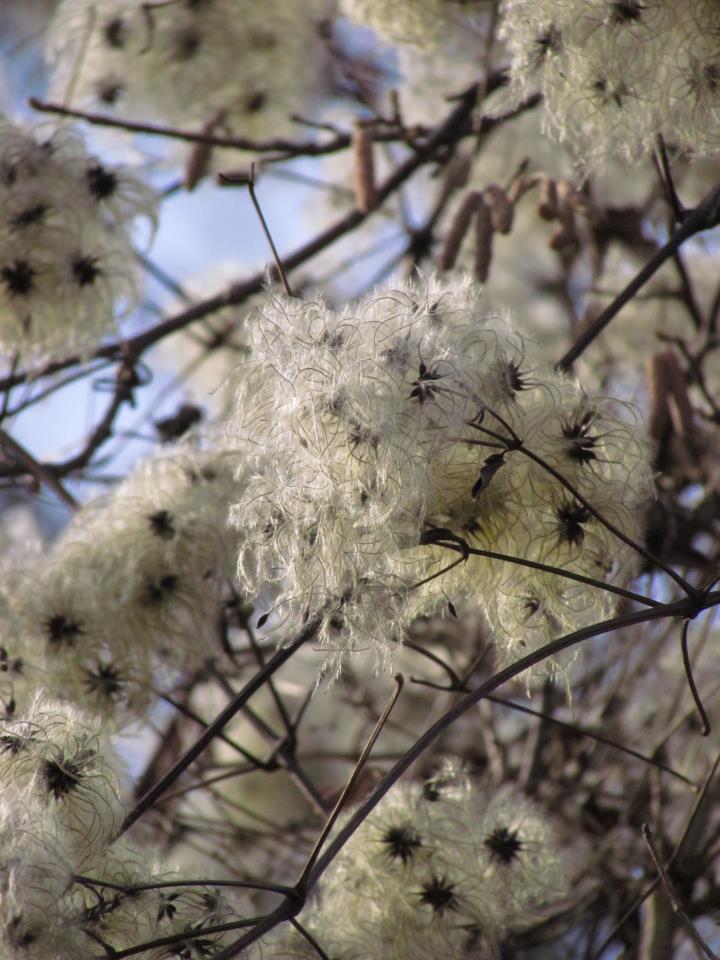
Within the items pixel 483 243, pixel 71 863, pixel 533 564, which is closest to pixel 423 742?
pixel 533 564

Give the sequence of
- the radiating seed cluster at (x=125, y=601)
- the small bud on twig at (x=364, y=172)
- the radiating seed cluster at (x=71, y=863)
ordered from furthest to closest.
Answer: the small bud on twig at (x=364, y=172) < the radiating seed cluster at (x=125, y=601) < the radiating seed cluster at (x=71, y=863)

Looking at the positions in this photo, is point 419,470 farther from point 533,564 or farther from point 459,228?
point 459,228

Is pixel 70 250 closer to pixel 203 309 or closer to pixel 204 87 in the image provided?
pixel 203 309

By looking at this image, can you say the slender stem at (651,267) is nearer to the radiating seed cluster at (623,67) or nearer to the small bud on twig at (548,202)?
the radiating seed cluster at (623,67)

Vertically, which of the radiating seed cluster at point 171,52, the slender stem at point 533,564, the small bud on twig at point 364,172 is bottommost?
the slender stem at point 533,564

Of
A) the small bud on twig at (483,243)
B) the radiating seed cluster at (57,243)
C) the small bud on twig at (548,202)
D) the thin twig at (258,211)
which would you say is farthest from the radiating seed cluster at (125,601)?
the small bud on twig at (548,202)

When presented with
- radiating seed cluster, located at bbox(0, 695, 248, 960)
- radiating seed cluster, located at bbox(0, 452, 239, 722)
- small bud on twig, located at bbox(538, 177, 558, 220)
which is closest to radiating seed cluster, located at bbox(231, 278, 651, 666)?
radiating seed cluster, located at bbox(0, 695, 248, 960)

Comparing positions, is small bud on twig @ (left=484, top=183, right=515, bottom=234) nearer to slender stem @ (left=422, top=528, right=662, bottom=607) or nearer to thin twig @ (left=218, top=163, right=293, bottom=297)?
thin twig @ (left=218, top=163, right=293, bottom=297)
